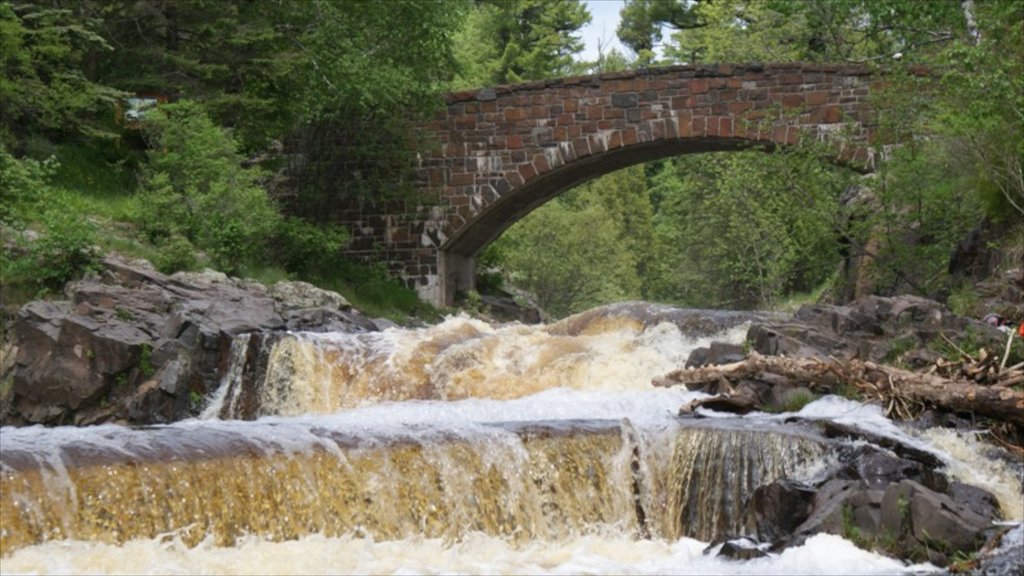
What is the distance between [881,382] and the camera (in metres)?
12.2

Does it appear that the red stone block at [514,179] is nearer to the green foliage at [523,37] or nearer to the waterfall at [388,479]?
the waterfall at [388,479]

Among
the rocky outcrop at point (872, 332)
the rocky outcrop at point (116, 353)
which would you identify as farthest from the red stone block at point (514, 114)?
the rocky outcrop at point (872, 332)

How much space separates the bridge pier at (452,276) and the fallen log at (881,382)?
11.8 meters

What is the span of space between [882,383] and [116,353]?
8.21 meters

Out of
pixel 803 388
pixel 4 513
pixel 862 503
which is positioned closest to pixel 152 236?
pixel 803 388

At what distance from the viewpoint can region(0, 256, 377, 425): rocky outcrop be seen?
14.9 m

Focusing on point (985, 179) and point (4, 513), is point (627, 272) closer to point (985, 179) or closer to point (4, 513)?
point (985, 179)

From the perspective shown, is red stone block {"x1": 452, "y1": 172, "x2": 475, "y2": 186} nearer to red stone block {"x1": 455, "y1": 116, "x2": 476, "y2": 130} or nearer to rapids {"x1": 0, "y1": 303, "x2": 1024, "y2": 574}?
red stone block {"x1": 455, "y1": 116, "x2": 476, "y2": 130}

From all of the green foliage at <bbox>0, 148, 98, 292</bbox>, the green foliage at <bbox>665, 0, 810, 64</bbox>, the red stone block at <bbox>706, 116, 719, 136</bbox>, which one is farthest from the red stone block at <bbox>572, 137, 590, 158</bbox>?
the green foliage at <bbox>0, 148, 98, 292</bbox>

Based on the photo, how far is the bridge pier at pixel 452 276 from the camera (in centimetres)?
2561

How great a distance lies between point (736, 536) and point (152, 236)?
12.3 metres

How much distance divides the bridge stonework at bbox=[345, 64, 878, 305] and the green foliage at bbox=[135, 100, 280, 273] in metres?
4.70

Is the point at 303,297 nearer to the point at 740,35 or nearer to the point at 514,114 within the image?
the point at 514,114

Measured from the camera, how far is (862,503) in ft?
29.7
